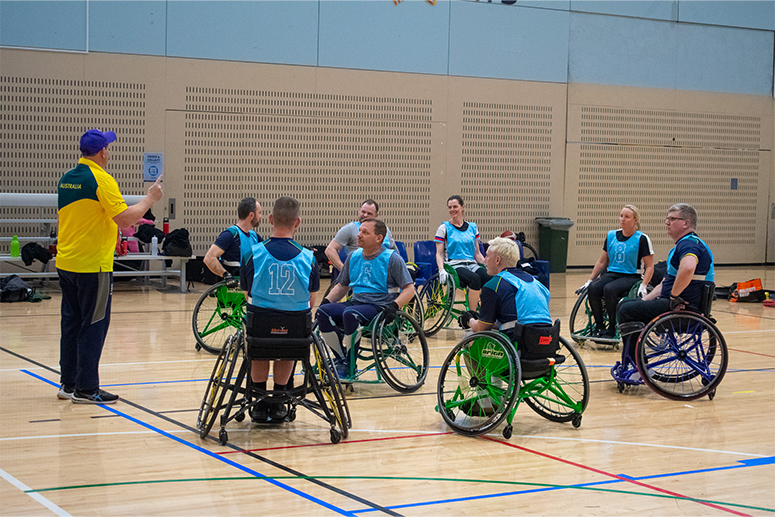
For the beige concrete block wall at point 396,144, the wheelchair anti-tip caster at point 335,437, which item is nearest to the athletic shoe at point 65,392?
the wheelchair anti-tip caster at point 335,437

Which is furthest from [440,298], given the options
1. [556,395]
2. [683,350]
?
[556,395]

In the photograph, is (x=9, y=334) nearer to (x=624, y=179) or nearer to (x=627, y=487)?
(x=627, y=487)

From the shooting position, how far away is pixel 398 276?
19.2 feet

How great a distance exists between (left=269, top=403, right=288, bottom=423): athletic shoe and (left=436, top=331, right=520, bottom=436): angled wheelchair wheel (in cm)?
88

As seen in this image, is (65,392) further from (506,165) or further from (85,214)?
(506,165)

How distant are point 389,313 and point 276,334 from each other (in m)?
1.41

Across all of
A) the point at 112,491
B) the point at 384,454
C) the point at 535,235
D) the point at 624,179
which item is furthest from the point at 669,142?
the point at 112,491

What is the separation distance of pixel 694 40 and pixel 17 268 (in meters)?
12.0

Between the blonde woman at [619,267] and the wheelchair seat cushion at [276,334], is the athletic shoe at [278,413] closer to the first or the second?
the wheelchair seat cushion at [276,334]

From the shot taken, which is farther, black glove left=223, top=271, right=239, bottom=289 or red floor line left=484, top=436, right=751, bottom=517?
black glove left=223, top=271, right=239, bottom=289

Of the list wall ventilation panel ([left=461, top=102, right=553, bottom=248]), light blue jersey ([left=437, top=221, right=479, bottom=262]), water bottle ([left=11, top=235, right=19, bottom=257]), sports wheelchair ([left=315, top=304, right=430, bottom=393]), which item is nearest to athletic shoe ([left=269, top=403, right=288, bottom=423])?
sports wheelchair ([left=315, top=304, right=430, bottom=393])

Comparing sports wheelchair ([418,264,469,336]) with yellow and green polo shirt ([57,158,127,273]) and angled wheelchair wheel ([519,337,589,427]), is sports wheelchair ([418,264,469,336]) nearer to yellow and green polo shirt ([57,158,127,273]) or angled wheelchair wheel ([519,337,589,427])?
angled wheelchair wheel ([519,337,589,427])

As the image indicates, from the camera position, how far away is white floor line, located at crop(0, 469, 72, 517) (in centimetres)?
331

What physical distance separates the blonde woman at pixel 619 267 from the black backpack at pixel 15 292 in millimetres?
6266
